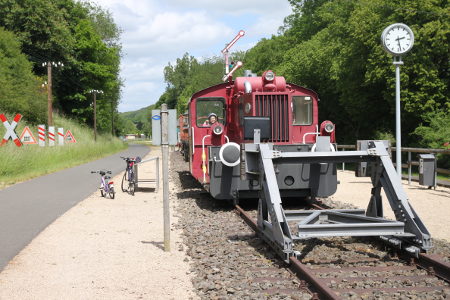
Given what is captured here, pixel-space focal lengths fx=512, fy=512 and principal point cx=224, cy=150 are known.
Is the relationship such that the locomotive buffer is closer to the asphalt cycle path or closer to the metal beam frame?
the metal beam frame

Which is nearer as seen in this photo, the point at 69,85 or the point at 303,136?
the point at 303,136

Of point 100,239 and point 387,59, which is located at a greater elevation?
point 387,59

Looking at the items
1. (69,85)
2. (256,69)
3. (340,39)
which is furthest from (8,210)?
(256,69)

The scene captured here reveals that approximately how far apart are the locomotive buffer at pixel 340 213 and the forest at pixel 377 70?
15968 mm

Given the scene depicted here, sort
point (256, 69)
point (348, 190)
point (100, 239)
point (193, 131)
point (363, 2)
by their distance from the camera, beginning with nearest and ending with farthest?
point (100, 239) < point (193, 131) < point (348, 190) < point (363, 2) < point (256, 69)

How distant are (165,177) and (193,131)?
4.69m

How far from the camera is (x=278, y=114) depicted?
10.8 metres

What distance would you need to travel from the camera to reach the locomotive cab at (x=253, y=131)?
10070mm

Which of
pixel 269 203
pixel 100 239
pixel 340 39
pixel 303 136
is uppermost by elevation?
pixel 340 39

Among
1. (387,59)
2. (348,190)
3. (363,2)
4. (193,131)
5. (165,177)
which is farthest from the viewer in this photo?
(363,2)

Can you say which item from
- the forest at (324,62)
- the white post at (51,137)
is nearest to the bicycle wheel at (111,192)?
the forest at (324,62)

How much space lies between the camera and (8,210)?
36.0 feet

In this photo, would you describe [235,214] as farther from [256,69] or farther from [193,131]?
[256,69]

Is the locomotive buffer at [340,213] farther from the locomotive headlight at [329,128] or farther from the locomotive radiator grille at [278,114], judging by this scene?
the locomotive headlight at [329,128]
